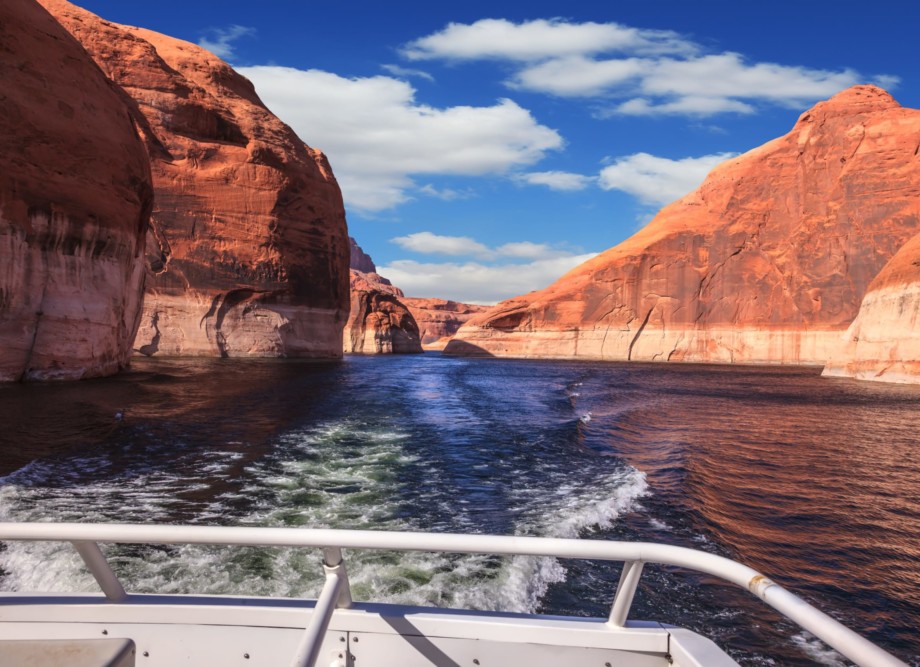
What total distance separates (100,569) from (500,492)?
6142mm

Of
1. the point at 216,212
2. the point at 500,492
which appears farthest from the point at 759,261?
the point at 500,492

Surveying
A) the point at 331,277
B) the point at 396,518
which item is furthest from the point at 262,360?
the point at 396,518

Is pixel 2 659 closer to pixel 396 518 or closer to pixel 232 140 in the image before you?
pixel 396 518

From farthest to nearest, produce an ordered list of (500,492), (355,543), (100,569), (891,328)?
1. (891,328)
2. (500,492)
3. (100,569)
4. (355,543)

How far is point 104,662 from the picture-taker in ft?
6.82

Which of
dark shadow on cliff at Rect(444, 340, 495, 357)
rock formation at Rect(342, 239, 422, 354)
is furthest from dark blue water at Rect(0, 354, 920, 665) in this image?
rock formation at Rect(342, 239, 422, 354)

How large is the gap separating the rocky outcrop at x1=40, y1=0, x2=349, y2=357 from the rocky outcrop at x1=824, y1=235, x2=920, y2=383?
38.1m

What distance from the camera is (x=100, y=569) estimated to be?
91.7 inches

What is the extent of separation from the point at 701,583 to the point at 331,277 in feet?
147

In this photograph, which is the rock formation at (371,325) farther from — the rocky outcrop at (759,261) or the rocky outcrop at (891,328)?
the rocky outcrop at (891,328)

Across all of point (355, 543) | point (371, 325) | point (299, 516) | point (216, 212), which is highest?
point (216, 212)

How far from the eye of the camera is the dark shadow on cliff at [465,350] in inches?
2937

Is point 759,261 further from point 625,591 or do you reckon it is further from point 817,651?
point 625,591

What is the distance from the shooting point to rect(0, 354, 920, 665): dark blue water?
15.5 ft
